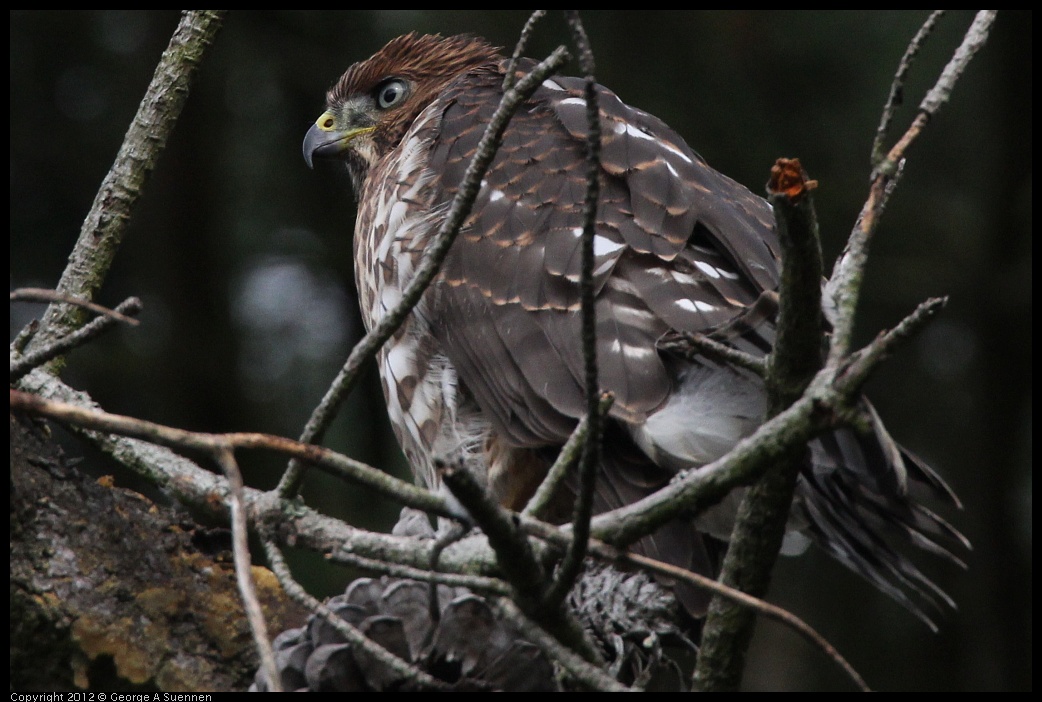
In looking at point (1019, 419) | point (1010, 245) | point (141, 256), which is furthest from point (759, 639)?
point (141, 256)

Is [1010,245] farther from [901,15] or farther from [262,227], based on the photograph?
[262,227]

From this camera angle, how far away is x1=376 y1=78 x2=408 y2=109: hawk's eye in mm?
4047

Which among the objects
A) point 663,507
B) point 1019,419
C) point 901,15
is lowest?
point 663,507

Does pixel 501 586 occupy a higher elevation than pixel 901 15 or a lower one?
lower

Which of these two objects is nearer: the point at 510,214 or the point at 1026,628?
the point at 510,214

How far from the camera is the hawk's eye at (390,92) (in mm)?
4047

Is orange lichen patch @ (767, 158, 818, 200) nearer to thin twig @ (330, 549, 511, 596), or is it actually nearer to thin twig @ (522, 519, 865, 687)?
thin twig @ (522, 519, 865, 687)

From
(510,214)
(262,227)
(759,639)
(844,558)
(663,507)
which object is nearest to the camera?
(663,507)

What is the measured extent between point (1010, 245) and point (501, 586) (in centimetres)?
439

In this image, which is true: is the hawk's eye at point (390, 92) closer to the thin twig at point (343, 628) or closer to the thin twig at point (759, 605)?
the thin twig at point (343, 628)

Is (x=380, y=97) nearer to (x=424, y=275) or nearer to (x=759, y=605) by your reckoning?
(x=424, y=275)

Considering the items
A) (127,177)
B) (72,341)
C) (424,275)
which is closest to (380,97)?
(127,177)

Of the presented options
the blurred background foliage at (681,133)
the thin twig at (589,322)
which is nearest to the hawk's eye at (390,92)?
the blurred background foliage at (681,133)

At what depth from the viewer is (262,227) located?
5.49 m
